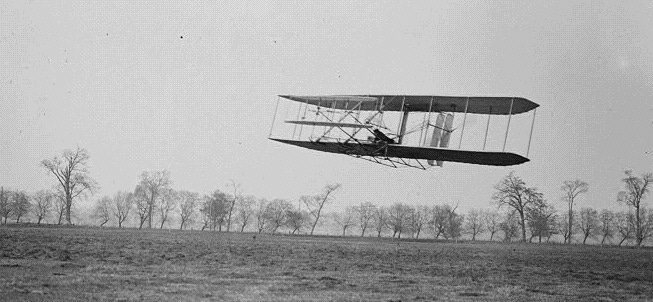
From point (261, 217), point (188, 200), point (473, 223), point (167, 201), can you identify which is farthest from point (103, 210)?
point (473, 223)

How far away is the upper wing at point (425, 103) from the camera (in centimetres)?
2172

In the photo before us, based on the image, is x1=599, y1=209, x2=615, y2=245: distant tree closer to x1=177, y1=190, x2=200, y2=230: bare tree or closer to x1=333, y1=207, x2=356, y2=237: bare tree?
x1=333, y1=207, x2=356, y2=237: bare tree

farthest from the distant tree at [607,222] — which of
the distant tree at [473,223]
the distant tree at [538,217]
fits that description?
the distant tree at [538,217]

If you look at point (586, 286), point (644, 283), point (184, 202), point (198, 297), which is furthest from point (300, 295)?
point (184, 202)

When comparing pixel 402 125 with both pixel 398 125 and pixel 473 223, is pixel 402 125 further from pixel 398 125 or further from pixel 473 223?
pixel 473 223

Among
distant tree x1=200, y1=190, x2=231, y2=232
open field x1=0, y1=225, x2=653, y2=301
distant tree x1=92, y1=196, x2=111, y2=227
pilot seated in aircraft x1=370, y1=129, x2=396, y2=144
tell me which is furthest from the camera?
distant tree x1=92, y1=196, x2=111, y2=227

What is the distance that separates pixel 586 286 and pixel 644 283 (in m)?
2.92

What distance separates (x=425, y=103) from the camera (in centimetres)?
2353

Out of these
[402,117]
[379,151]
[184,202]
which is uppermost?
[402,117]

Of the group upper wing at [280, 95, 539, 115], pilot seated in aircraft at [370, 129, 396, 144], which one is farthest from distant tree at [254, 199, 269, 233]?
pilot seated in aircraft at [370, 129, 396, 144]

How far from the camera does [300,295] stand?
1245cm

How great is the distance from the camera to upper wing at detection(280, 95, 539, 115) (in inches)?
855

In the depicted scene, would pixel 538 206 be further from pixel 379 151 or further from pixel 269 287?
pixel 269 287

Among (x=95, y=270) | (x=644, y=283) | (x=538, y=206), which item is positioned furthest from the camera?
(x=538, y=206)
